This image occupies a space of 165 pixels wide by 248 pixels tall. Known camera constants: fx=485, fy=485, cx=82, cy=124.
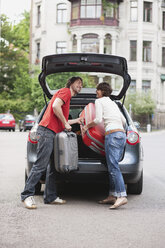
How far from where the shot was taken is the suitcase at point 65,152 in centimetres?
657

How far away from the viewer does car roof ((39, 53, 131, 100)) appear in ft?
24.2

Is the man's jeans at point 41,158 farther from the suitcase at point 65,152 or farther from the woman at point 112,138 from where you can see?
the woman at point 112,138

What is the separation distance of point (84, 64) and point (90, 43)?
43.3 m

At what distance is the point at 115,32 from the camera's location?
167 ft

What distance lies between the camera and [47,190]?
22.5ft

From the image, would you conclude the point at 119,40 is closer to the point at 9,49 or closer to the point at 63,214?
the point at 9,49

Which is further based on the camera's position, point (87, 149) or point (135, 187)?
point (87, 149)

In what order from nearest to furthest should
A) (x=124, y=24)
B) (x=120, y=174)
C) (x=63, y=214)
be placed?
(x=63, y=214), (x=120, y=174), (x=124, y=24)

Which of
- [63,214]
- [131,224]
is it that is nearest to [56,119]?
[63,214]

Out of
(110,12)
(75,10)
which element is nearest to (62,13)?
(75,10)

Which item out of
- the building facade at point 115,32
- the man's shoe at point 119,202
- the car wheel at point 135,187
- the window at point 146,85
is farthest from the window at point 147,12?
the man's shoe at point 119,202

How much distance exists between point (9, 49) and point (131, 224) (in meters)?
48.6

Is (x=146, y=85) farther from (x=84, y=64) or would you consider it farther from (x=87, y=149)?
(x=84, y=64)

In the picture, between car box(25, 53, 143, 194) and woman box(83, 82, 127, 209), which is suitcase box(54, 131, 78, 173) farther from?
woman box(83, 82, 127, 209)
